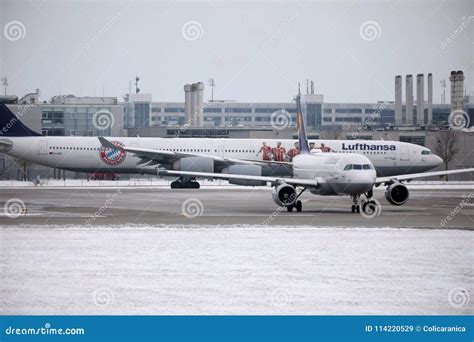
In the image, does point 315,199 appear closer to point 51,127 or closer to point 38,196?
point 38,196

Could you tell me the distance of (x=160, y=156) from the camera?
67812 mm

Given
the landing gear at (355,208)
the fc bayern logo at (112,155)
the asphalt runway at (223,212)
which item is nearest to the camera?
the asphalt runway at (223,212)

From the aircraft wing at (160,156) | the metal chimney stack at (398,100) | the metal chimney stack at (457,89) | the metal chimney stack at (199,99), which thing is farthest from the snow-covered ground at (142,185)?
the metal chimney stack at (199,99)

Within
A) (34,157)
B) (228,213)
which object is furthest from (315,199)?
(34,157)

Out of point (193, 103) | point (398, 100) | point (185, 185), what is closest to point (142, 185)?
point (185, 185)

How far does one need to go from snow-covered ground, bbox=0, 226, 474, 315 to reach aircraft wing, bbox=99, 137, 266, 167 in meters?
37.0

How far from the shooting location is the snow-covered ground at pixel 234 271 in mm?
15617

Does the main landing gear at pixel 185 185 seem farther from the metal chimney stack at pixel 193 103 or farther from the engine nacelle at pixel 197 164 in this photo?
the metal chimney stack at pixel 193 103

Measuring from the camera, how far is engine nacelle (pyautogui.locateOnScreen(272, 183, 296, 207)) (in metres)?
37.6

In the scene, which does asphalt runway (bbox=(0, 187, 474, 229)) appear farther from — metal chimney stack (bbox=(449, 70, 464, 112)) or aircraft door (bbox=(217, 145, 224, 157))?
metal chimney stack (bbox=(449, 70, 464, 112))

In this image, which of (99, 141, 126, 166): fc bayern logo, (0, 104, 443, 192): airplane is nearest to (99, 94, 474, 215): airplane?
(0, 104, 443, 192): airplane

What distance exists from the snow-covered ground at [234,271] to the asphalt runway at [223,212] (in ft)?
11.0

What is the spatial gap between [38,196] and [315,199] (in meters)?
14.7

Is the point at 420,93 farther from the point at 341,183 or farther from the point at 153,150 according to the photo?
the point at 341,183
